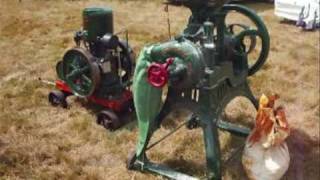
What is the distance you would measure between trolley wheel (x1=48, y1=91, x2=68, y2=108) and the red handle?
6.54 ft

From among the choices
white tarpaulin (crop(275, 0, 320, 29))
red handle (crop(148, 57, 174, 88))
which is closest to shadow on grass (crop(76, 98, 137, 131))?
red handle (crop(148, 57, 174, 88))

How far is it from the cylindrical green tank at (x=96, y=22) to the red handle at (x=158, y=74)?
5.07 ft

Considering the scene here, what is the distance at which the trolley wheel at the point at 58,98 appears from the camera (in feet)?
16.6

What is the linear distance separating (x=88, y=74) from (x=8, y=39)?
10.2 feet

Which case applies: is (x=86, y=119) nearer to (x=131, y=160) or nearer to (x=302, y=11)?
(x=131, y=160)

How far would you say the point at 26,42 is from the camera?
7312 mm

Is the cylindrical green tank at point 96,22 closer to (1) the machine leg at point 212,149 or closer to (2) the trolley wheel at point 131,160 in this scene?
(2) the trolley wheel at point 131,160

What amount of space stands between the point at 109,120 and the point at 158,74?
4.92 feet

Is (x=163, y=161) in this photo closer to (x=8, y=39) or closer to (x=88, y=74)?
(x=88, y=74)

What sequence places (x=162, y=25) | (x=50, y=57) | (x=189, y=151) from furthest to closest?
(x=162, y=25) → (x=50, y=57) → (x=189, y=151)

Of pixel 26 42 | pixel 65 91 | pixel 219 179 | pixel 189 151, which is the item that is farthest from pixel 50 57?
pixel 219 179

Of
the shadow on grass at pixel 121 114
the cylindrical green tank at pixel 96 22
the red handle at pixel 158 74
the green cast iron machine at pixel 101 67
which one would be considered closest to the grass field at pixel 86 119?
the shadow on grass at pixel 121 114

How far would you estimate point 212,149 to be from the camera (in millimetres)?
3562

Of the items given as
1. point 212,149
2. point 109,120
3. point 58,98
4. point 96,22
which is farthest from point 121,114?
point 212,149
